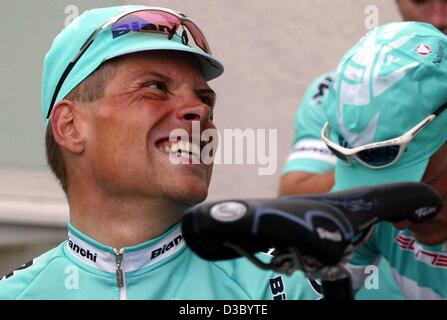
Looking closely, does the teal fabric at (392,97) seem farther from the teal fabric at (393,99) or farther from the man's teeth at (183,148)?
the man's teeth at (183,148)

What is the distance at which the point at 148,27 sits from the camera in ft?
5.87

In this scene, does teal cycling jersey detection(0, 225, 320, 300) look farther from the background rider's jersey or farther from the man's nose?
the background rider's jersey

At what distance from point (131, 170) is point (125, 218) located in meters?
0.10

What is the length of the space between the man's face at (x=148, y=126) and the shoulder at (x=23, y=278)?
0.61 feet

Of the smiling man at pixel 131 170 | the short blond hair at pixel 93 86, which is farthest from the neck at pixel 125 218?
the short blond hair at pixel 93 86

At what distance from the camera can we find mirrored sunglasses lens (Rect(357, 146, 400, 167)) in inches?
62.2

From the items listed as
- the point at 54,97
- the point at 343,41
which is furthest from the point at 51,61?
the point at 343,41

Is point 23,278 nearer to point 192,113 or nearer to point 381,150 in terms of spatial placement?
point 192,113

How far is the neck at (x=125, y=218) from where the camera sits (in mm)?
1677

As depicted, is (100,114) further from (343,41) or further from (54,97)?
(343,41)

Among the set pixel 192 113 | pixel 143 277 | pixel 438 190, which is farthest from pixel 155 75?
pixel 438 190
